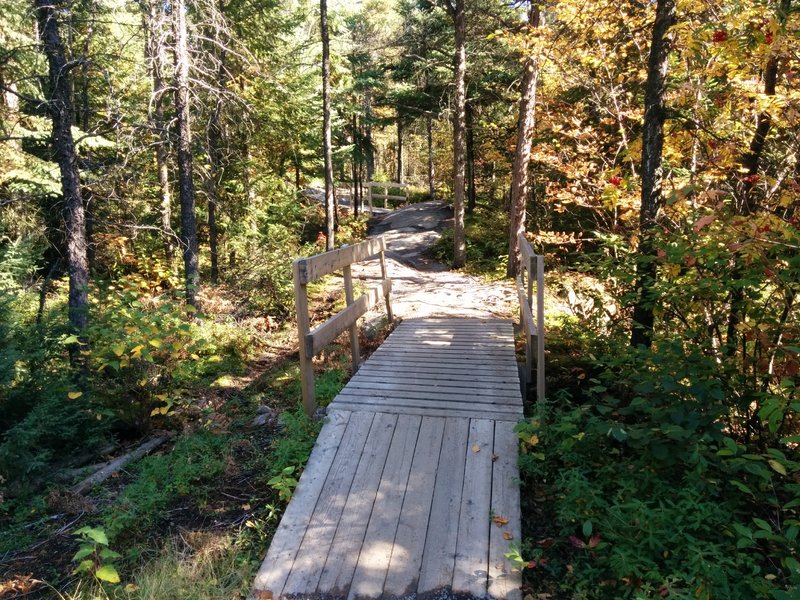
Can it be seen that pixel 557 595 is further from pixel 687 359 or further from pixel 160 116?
pixel 160 116

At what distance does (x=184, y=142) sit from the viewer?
10.0m

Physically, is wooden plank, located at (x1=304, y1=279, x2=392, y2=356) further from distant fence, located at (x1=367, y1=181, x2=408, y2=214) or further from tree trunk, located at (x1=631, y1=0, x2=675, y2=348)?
distant fence, located at (x1=367, y1=181, x2=408, y2=214)

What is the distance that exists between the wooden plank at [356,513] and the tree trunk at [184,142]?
249 inches

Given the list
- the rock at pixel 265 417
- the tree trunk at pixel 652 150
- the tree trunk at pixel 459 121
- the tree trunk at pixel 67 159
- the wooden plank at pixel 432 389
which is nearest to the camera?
the tree trunk at pixel 652 150

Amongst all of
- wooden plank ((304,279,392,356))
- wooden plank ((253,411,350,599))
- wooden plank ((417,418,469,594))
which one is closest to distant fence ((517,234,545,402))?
wooden plank ((417,418,469,594))

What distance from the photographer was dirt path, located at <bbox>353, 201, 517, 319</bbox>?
9.94m

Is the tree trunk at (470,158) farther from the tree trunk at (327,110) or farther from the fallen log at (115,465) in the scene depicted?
the fallen log at (115,465)

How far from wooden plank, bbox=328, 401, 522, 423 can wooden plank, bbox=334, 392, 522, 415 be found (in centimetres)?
2

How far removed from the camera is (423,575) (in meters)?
2.99

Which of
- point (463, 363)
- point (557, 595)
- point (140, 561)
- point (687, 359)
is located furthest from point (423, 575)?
point (463, 363)

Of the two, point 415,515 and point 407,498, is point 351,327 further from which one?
point 415,515

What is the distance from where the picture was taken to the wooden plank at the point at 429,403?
4562 millimetres

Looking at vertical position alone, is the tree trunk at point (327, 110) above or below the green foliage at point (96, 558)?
above

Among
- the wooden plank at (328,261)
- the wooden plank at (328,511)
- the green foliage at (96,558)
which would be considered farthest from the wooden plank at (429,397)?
the green foliage at (96,558)
